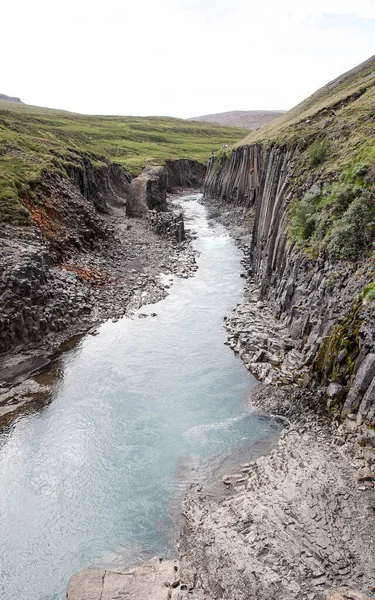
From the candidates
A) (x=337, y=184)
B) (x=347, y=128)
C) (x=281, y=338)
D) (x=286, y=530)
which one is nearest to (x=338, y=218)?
(x=337, y=184)

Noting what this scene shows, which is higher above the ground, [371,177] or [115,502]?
[371,177]

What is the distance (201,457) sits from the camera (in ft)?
56.2

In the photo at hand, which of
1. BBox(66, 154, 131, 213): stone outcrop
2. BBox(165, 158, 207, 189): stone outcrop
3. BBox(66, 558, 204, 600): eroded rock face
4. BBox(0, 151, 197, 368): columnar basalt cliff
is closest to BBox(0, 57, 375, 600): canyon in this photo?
Result: BBox(66, 558, 204, 600): eroded rock face

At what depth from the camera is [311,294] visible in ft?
75.9

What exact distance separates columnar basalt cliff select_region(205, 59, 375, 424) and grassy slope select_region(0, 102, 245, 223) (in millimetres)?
20417

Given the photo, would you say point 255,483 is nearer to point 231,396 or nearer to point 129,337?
point 231,396

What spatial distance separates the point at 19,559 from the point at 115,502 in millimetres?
3484

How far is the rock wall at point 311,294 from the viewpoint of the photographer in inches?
665

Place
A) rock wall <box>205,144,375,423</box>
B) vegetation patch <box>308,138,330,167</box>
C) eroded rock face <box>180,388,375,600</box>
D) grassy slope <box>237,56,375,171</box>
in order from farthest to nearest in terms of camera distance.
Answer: vegetation patch <box>308,138,330,167</box> → grassy slope <box>237,56,375,171</box> → rock wall <box>205,144,375,423</box> → eroded rock face <box>180,388,375,600</box>

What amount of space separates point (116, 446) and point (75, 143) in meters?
75.3

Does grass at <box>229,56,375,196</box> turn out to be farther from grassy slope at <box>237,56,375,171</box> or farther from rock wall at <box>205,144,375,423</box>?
rock wall at <box>205,144,375,423</box>

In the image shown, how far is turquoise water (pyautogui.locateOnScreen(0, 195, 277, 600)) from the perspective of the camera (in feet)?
44.8

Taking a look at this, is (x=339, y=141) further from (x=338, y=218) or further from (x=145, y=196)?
(x=145, y=196)

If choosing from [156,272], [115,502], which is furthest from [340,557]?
[156,272]
